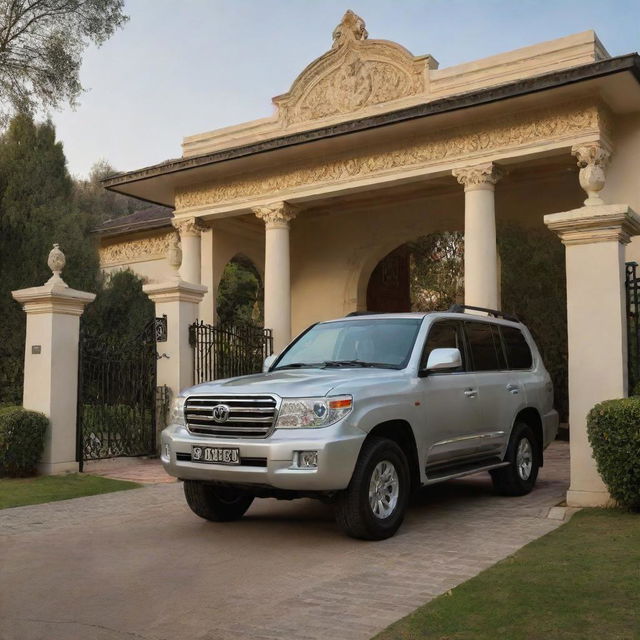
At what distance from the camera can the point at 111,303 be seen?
22250 millimetres

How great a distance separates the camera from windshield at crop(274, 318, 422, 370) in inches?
275

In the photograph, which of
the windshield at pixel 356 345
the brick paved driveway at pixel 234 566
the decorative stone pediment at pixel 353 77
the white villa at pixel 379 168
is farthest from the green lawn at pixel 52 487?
the decorative stone pediment at pixel 353 77

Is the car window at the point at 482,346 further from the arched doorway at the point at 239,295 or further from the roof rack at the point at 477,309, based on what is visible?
the arched doorway at the point at 239,295

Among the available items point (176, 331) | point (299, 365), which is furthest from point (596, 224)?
point (176, 331)

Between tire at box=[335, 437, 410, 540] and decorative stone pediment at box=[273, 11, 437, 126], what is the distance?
12733 millimetres

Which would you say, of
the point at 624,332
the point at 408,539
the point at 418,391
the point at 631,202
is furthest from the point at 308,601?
the point at 631,202

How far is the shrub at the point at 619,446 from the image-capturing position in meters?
6.62

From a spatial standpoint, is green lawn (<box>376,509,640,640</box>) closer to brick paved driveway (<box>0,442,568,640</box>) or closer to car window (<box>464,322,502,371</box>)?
brick paved driveway (<box>0,442,568,640</box>)

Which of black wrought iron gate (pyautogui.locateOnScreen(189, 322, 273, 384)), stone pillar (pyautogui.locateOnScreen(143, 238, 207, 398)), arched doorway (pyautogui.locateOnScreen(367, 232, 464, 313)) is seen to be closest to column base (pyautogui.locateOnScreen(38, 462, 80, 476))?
stone pillar (pyautogui.locateOnScreen(143, 238, 207, 398))

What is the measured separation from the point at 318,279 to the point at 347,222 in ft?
6.36

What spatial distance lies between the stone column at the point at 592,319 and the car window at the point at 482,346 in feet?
2.76

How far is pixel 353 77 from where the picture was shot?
59.3 ft

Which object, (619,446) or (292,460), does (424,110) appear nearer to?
(619,446)

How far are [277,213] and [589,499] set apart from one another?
40.7ft
